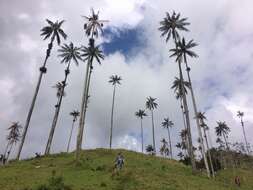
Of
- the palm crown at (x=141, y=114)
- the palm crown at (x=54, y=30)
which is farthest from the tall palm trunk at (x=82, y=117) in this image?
the palm crown at (x=141, y=114)

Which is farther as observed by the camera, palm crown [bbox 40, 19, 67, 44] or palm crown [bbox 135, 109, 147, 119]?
palm crown [bbox 135, 109, 147, 119]

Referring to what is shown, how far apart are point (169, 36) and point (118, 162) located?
30905mm

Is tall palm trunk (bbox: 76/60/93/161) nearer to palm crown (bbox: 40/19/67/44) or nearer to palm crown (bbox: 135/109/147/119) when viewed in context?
palm crown (bbox: 40/19/67/44)

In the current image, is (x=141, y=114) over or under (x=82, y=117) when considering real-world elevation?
over

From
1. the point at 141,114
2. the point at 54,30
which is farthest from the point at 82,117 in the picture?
the point at 141,114

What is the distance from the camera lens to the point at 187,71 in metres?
56.8

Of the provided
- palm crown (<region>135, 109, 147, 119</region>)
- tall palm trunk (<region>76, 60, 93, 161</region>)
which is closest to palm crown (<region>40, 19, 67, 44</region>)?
tall palm trunk (<region>76, 60, 93, 161</region>)

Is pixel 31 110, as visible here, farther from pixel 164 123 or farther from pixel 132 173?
pixel 164 123

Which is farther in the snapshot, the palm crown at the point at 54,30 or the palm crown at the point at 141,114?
the palm crown at the point at 141,114

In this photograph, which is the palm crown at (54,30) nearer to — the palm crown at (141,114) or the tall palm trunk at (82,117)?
the tall palm trunk at (82,117)

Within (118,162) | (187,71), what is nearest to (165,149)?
(187,71)

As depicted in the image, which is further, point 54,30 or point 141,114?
point 141,114

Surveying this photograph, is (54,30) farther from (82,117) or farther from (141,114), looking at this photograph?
(141,114)

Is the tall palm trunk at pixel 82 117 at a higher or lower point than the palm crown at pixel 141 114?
lower
